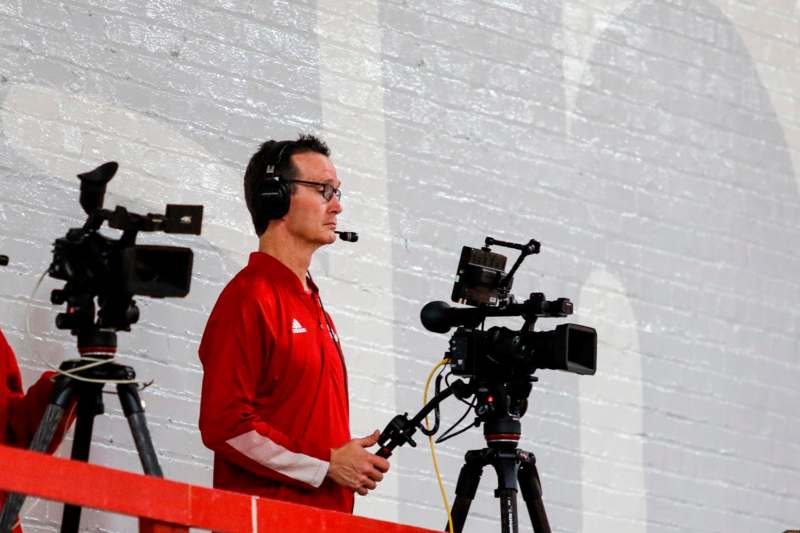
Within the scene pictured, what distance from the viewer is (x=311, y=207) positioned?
3.02 meters

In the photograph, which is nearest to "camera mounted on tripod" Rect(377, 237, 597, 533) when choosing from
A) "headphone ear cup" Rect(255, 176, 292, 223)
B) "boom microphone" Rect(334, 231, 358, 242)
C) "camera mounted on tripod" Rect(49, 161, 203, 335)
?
"boom microphone" Rect(334, 231, 358, 242)

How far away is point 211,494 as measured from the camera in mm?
2246

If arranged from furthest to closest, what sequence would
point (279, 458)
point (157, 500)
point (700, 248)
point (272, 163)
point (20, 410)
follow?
point (700, 248) < point (272, 163) < point (20, 410) < point (279, 458) < point (157, 500)

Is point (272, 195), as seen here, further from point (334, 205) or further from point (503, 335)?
point (503, 335)

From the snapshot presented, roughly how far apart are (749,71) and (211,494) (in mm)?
2863

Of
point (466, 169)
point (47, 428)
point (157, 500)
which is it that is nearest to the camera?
point (157, 500)

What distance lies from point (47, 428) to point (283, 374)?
0.57 m

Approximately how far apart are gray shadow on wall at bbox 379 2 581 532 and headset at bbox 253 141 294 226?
0.80 meters

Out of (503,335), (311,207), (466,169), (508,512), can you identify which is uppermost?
(466,169)

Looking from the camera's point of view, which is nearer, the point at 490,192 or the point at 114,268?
the point at 114,268

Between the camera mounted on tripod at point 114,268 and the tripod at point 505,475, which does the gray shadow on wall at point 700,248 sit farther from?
the camera mounted on tripod at point 114,268

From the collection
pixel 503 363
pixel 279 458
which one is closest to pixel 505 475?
pixel 503 363

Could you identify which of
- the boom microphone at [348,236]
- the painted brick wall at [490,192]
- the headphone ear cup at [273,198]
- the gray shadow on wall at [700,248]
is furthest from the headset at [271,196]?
the gray shadow on wall at [700,248]

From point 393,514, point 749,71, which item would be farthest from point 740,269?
point 393,514
